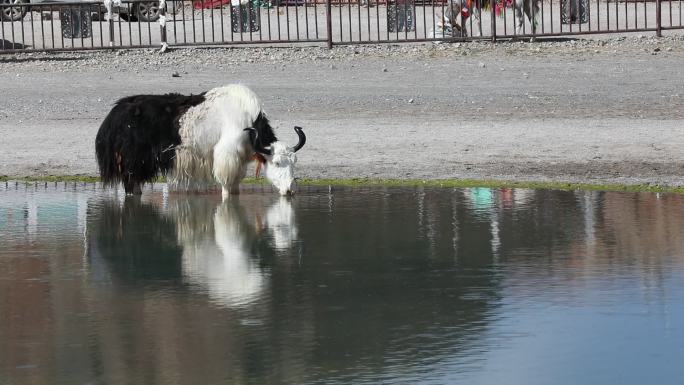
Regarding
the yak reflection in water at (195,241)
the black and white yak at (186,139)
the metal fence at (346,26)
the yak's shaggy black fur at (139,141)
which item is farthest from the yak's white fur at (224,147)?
the metal fence at (346,26)

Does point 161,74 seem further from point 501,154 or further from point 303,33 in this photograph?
point 501,154

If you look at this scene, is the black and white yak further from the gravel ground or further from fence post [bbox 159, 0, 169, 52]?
fence post [bbox 159, 0, 169, 52]

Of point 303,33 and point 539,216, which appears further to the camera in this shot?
point 303,33

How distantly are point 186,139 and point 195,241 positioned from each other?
256 cm

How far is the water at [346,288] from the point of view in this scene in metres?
7.28

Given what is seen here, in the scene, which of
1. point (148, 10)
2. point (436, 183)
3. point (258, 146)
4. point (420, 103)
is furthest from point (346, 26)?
point (258, 146)

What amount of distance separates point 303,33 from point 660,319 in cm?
2086

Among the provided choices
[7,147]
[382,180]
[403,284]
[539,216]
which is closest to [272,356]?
[403,284]

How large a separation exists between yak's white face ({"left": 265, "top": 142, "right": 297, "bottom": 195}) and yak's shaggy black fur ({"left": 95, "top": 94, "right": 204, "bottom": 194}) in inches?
37.8

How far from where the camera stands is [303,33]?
28.5 metres

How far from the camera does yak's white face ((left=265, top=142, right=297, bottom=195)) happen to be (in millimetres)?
12852

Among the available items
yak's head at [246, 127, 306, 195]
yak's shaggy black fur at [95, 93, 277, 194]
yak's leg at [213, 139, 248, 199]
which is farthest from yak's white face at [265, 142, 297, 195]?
yak's shaggy black fur at [95, 93, 277, 194]

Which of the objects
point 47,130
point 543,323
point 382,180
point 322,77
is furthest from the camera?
point 322,77

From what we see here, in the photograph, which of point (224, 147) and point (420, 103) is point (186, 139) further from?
point (420, 103)
